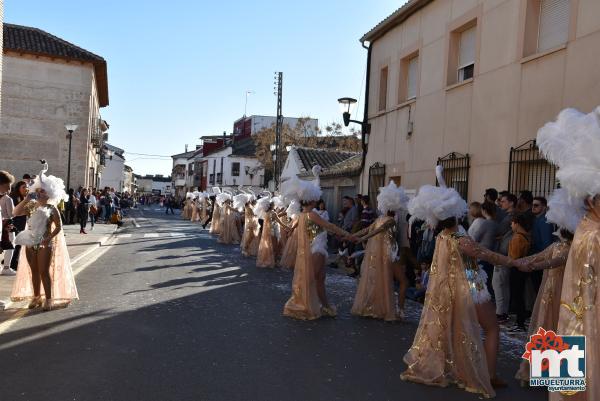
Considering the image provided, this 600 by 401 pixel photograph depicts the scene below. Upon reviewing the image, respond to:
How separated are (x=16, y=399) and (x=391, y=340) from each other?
419 centimetres

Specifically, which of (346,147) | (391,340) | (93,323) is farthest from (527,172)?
(346,147)

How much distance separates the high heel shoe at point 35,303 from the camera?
25.2 feet

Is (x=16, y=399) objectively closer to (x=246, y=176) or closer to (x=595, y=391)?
(x=595, y=391)

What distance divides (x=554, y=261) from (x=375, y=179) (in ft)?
42.5

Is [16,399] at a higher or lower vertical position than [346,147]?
lower

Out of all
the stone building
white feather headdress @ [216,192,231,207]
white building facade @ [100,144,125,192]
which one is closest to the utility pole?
the stone building

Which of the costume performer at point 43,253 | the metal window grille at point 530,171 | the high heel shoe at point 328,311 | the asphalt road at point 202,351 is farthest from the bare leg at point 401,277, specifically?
the costume performer at point 43,253

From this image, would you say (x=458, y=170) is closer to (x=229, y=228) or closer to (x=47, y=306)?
(x=47, y=306)

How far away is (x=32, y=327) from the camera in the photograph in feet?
21.9

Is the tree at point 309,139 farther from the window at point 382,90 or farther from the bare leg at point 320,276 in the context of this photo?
the bare leg at point 320,276

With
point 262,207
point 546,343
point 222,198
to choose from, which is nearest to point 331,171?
point 222,198

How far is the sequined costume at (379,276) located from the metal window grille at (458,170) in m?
4.70

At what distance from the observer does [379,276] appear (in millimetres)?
8281

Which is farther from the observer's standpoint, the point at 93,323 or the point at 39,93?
the point at 39,93
